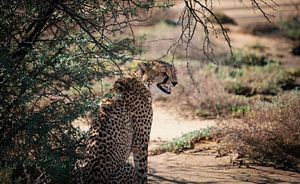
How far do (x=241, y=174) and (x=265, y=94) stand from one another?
4.83 meters

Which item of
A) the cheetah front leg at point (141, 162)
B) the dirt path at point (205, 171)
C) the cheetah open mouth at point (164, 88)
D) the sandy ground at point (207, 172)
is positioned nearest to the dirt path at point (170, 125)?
the dirt path at point (205, 171)

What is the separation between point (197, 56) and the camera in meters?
15.3

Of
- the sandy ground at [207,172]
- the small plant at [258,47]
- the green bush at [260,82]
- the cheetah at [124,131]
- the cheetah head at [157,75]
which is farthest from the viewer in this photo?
the small plant at [258,47]

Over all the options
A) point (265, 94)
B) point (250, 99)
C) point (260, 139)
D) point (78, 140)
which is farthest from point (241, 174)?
point (265, 94)

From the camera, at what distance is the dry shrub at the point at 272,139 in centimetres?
775

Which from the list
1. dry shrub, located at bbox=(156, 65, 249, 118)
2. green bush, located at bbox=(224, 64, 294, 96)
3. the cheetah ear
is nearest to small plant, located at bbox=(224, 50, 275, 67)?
green bush, located at bbox=(224, 64, 294, 96)

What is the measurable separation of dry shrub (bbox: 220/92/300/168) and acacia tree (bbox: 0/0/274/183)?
1.91 m

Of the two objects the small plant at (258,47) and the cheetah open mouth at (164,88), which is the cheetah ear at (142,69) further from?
the small plant at (258,47)

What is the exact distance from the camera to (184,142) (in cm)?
859

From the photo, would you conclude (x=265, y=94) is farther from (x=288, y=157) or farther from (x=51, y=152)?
(x=51, y=152)

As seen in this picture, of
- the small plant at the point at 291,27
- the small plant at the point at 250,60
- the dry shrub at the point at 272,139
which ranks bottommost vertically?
the dry shrub at the point at 272,139

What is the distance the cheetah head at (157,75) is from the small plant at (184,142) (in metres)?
1.36

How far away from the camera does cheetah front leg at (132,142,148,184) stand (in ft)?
22.0

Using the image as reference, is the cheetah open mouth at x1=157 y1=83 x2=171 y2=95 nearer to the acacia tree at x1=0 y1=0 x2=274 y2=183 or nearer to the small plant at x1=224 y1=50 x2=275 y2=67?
the acacia tree at x1=0 y1=0 x2=274 y2=183
